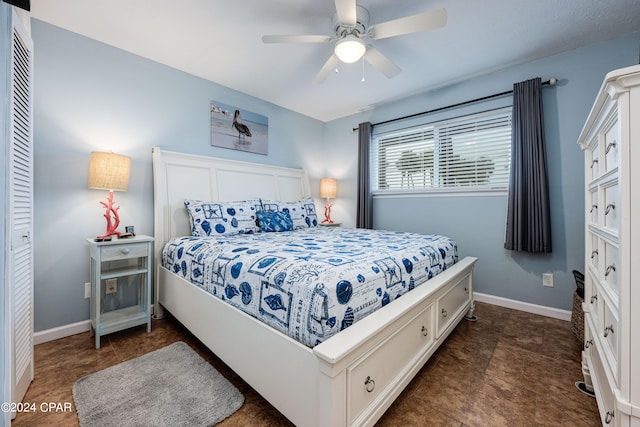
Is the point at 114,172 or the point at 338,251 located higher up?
the point at 114,172

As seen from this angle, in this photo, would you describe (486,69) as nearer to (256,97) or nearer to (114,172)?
(256,97)

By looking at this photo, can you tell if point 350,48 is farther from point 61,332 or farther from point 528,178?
point 61,332

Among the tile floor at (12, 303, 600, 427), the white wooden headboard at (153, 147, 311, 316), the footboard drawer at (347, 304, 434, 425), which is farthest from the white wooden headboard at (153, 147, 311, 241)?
the footboard drawer at (347, 304, 434, 425)

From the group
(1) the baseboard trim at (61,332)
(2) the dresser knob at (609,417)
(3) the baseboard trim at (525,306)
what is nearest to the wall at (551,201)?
(3) the baseboard trim at (525,306)

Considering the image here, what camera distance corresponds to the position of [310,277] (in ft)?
3.93

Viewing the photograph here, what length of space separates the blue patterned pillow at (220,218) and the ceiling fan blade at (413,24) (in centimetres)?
191

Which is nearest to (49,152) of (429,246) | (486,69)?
(429,246)

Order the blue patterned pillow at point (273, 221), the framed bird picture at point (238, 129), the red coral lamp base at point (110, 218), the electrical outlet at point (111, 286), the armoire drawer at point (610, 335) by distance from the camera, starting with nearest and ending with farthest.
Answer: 1. the armoire drawer at point (610, 335)
2. the red coral lamp base at point (110, 218)
3. the electrical outlet at point (111, 286)
4. the blue patterned pillow at point (273, 221)
5. the framed bird picture at point (238, 129)

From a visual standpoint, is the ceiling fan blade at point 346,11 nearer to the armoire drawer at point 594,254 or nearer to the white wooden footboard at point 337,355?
the white wooden footboard at point 337,355

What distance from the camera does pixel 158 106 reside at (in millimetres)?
2701

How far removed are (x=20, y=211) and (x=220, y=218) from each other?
1337 mm

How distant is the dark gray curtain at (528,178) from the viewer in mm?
2506

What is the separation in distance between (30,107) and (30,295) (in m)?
1.09

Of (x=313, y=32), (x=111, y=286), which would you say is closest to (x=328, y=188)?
(x=313, y=32)
